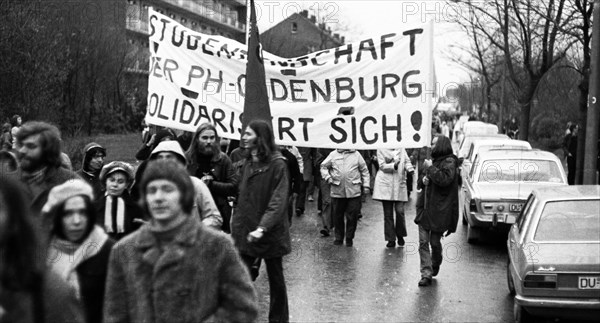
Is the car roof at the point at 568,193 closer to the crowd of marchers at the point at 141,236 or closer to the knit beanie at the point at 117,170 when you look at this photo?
the crowd of marchers at the point at 141,236

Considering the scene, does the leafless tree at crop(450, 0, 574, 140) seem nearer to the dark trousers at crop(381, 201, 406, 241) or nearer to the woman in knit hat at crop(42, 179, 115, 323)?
the dark trousers at crop(381, 201, 406, 241)

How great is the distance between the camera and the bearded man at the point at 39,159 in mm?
5656

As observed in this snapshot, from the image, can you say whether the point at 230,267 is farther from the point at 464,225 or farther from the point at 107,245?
the point at 464,225

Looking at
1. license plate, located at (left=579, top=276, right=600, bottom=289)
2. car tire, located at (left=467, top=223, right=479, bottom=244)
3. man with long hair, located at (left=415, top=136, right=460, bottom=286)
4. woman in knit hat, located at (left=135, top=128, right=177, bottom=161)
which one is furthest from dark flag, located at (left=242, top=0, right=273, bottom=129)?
car tire, located at (left=467, top=223, right=479, bottom=244)

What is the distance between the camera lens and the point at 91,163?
767 centimetres

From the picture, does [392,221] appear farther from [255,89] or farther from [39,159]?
[39,159]

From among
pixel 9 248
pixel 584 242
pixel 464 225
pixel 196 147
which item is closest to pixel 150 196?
pixel 9 248

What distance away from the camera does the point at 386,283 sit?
1002cm

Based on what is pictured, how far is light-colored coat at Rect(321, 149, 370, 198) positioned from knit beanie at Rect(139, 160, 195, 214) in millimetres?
8702

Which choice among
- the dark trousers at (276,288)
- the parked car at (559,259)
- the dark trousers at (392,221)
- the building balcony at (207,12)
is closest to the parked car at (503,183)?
the dark trousers at (392,221)

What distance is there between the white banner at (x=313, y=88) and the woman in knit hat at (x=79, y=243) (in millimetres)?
4248

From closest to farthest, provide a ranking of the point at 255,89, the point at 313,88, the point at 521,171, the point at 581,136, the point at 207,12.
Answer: the point at 255,89 < the point at 313,88 < the point at 521,171 < the point at 581,136 < the point at 207,12

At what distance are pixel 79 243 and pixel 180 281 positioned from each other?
0.85 metres

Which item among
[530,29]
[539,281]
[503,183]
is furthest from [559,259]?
[530,29]
